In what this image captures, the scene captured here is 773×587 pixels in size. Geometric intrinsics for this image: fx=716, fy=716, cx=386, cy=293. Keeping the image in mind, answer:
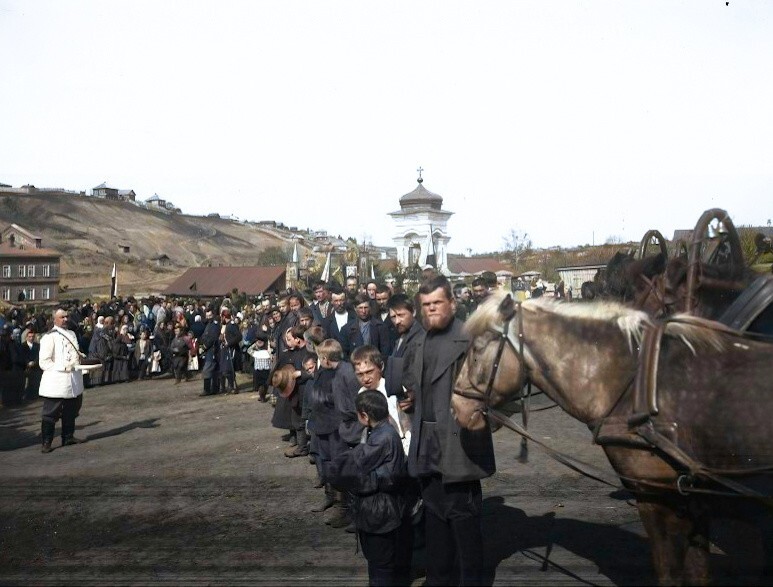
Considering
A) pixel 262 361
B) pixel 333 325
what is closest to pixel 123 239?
pixel 262 361

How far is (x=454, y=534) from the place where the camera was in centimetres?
414

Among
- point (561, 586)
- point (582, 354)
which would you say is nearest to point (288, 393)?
point (561, 586)

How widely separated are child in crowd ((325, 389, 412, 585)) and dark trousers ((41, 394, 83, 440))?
7037 mm

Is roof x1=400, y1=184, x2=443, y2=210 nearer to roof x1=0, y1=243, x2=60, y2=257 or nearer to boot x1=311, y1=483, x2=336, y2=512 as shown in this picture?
roof x1=0, y1=243, x2=60, y2=257

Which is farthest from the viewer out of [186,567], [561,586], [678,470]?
[186,567]

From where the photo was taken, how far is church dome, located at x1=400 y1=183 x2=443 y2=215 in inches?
2251

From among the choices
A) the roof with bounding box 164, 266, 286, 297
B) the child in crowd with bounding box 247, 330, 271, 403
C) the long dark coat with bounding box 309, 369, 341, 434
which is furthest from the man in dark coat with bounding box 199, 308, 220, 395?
the roof with bounding box 164, 266, 286, 297

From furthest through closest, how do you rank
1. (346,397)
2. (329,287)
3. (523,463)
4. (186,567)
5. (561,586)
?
(329,287) → (523,463) → (346,397) → (186,567) → (561,586)

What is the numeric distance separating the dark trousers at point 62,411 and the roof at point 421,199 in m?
47.4

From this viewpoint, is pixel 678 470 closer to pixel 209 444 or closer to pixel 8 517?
pixel 8 517

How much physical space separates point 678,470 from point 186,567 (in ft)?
12.2

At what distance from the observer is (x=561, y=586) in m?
4.64

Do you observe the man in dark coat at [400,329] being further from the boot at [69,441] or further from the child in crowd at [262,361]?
the child in crowd at [262,361]

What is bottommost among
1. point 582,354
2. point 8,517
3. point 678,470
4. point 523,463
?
point 8,517
